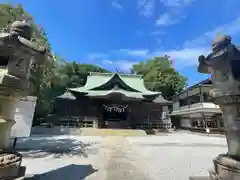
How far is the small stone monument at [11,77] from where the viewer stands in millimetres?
2859

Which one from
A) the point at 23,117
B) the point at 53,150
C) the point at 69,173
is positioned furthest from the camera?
the point at 53,150

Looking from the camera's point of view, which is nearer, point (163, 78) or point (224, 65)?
point (224, 65)

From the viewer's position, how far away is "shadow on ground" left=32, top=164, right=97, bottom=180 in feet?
13.4

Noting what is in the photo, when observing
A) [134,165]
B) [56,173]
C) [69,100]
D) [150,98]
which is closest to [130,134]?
[150,98]

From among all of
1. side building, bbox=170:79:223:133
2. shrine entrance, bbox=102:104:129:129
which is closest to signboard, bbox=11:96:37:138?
shrine entrance, bbox=102:104:129:129

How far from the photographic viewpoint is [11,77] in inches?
113

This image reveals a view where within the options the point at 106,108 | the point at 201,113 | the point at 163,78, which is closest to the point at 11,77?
the point at 106,108

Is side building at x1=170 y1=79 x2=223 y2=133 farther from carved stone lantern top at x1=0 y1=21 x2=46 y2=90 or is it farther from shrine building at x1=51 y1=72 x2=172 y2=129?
carved stone lantern top at x1=0 y1=21 x2=46 y2=90

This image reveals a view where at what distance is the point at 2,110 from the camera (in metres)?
3.00

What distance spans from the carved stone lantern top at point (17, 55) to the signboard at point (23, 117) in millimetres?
2821

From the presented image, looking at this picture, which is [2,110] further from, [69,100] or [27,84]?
[69,100]

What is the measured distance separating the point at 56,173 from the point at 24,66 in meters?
2.90

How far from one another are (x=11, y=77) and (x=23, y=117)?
3.56m

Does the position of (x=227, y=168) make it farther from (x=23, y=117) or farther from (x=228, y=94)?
(x=23, y=117)
